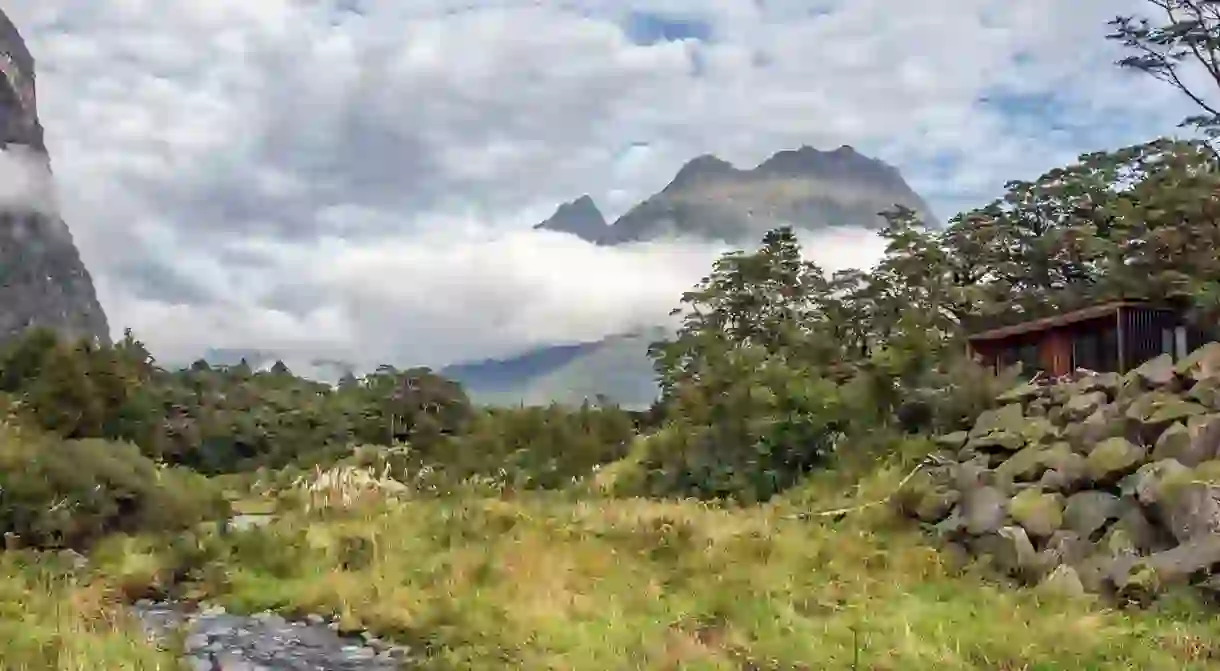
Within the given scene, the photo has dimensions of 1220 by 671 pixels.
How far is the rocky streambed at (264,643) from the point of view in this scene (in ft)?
27.4

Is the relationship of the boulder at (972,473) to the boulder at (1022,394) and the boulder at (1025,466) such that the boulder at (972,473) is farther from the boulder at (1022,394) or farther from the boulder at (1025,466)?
the boulder at (1022,394)

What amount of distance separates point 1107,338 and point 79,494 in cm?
1515

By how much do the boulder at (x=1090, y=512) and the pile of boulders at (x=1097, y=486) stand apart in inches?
0.6

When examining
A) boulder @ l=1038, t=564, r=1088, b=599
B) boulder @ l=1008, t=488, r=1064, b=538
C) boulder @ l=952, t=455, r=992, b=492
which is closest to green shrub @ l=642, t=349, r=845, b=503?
boulder @ l=952, t=455, r=992, b=492

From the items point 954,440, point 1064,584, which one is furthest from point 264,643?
point 954,440

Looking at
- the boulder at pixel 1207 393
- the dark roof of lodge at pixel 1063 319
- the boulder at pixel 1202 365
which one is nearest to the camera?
Result: the boulder at pixel 1207 393

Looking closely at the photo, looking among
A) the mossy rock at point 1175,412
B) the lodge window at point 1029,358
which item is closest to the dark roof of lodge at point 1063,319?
the lodge window at point 1029,358

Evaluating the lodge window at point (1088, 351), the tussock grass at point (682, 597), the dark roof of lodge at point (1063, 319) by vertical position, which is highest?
the dark roof of lodge at point (1063, 319)

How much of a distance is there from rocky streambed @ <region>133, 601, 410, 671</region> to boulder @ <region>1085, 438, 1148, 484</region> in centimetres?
747

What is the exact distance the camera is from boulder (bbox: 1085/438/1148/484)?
11.4m

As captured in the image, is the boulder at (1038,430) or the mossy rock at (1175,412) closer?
the mossy rock at (1175,412)

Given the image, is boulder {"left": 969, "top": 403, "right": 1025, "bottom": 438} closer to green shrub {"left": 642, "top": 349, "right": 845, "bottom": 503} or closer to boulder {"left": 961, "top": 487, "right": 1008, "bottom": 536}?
boulder {"left": 961, "top": 487, "right": 1008, "bottom": 536}

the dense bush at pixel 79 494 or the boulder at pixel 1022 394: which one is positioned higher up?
the boulder at pixel 1022 394

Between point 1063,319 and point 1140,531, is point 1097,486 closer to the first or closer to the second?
point 1140,531
